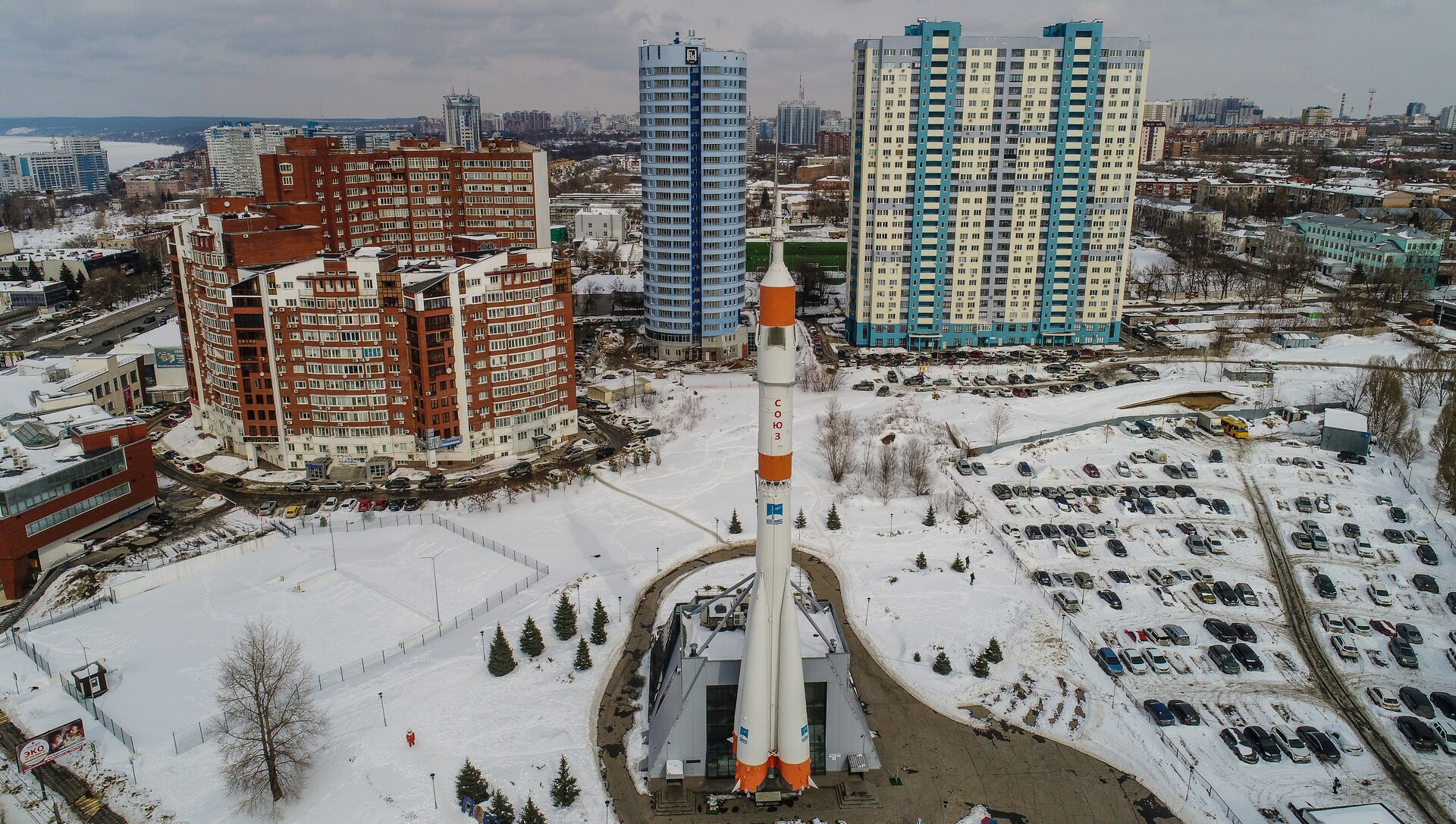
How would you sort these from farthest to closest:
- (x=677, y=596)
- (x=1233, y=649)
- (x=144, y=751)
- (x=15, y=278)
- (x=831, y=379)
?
(x=15, y=278)
(x=831, y=379)
(x=677, y=596)
(x=1233, y=649)
(x=144, y=751)

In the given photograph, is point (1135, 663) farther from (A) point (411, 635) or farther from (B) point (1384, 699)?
(A) point (411, 635)

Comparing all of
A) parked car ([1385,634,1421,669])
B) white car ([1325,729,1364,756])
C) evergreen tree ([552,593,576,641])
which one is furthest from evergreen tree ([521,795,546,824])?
parked car ([1385,634,1421,669])

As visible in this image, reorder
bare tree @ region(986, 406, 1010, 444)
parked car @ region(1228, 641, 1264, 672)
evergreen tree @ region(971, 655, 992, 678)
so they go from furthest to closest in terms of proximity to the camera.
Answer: bare tree @ region(986, 406, 1010, 444) → parked car @ region(1228, 641, 1264, 672) → evergreen tree @ region(971, 655, 992, 678)

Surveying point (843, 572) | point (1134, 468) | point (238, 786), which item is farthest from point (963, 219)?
point (238, 786)

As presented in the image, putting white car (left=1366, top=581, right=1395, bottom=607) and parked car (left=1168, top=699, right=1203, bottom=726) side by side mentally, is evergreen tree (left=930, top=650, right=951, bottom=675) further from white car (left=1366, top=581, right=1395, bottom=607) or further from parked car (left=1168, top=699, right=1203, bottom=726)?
white car (left=1366, top=581, right=1395, bottom=607)

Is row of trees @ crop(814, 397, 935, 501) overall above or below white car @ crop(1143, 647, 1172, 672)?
above

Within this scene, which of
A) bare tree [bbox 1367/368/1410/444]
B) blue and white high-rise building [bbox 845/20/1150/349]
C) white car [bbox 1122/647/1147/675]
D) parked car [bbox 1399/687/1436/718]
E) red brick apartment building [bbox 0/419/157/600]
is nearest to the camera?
parked car [bbox 1399/687/1436/718]

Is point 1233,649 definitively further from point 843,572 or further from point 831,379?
point 831,379
